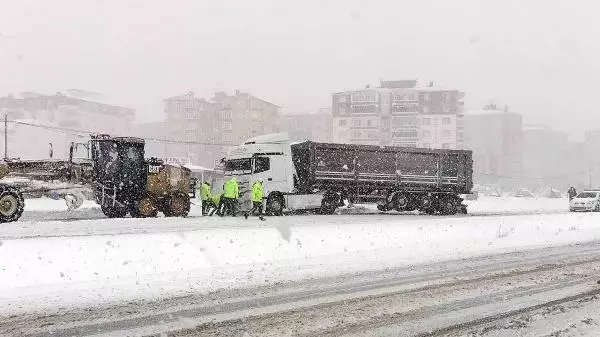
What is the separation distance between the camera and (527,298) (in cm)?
840

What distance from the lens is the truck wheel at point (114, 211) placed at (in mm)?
22219

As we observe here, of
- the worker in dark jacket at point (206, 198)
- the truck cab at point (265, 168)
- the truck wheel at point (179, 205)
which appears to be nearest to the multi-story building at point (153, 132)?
the truck cab at point (265, 168)

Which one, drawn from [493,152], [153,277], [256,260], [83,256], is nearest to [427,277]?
[256,260]

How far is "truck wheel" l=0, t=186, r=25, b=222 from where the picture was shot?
749 inches

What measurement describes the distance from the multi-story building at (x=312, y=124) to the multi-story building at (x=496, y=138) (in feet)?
104

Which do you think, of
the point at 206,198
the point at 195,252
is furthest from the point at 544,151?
the point at 195,252

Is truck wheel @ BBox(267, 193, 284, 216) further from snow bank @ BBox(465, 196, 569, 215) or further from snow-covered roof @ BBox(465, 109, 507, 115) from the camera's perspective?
snow-covered roof @ BBox(465, 109, 507, 115)

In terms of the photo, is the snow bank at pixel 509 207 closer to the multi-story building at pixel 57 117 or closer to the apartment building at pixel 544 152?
the multi-story building at pixel 57 117

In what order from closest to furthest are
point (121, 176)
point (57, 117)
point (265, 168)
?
1. point (121, 176)
2. point (265, 168)
3. point (57, 117)

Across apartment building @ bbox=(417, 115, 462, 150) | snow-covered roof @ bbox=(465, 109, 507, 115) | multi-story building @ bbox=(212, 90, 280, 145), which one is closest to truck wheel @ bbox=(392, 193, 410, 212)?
apartment building @ bbox=(417, 115, 462, 150)

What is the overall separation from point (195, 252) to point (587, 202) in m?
30.7

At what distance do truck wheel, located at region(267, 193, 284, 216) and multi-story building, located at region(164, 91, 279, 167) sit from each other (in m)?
79.3

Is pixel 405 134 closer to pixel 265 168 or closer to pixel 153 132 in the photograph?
pixel 153 132

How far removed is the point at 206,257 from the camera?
1251 cm
